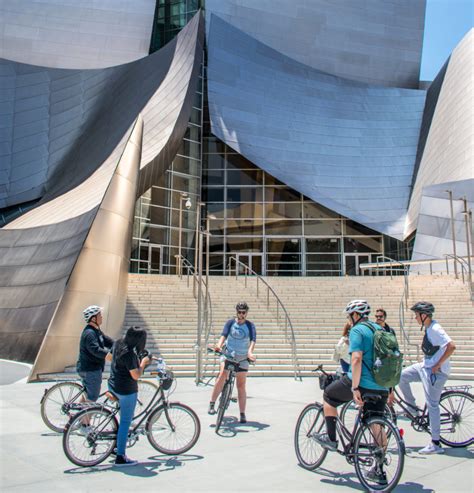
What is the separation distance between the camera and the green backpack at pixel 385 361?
3.75 metres

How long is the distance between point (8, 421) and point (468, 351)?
9647mm

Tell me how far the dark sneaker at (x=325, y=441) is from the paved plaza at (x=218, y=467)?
218 millimetres

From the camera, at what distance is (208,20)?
3003cm

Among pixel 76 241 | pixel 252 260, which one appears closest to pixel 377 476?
pixel 76 241

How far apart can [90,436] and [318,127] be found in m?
24.2

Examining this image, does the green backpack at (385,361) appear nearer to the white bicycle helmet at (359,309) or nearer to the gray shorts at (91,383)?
the white bicycle helmet at (359,309)

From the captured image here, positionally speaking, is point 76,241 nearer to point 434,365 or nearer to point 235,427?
point 235,427

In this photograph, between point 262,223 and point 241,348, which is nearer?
point 241,348

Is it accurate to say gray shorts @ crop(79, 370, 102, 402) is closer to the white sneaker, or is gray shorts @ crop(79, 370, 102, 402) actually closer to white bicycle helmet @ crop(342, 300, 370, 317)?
white bicycle helmet @ crop(342, 300, 370, 317)

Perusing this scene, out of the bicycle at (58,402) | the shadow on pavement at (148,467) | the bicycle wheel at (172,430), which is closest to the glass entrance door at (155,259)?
the bicycle at (58,402)

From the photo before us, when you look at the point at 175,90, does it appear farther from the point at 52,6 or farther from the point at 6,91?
the point at 52,6

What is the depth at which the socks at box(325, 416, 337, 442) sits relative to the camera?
4.06 m

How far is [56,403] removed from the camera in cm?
546

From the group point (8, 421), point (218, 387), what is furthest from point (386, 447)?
point (8, 421)
